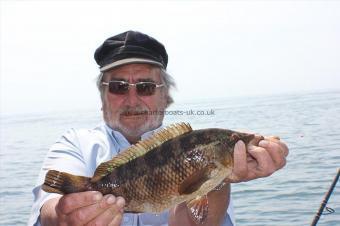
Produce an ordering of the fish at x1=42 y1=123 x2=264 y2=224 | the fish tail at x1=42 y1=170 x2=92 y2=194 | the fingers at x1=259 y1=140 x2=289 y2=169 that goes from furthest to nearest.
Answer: the fingers at x1=259 y1=140 x2=289 y2=169, the fish at x1=42 y1=123 x2=264 y2=224, the fish tail at x1=42 y1=170 x2=92 y2=194

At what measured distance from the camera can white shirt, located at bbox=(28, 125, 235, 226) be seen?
3932 mm

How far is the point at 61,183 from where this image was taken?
313 centimetres

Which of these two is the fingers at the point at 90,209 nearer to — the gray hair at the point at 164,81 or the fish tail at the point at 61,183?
the fish tail at the point at 61,183

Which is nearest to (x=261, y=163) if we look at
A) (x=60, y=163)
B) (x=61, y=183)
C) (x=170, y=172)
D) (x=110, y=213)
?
(x=170, y=172)

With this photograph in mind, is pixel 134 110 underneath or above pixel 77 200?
above

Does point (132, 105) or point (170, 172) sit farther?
point (132, 105)

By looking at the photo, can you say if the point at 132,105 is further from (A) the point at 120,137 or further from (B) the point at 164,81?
(B) the point at 164,81

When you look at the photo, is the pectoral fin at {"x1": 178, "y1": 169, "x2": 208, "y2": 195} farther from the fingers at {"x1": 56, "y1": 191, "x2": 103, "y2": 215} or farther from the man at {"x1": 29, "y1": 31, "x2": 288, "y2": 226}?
the fingers at {"x1": 56, "y1": 191, "x2": 103, "y2": 215}

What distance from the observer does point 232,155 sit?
10.9ft

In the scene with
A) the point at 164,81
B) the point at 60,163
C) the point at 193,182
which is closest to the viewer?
the point at 193,182

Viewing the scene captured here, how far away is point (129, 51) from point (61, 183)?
2280 millimetres

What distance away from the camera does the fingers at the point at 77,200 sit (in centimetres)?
311

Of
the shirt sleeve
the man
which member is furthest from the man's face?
the shirt sleeve

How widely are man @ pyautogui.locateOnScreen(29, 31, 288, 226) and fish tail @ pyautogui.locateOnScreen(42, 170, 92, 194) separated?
0.06m
